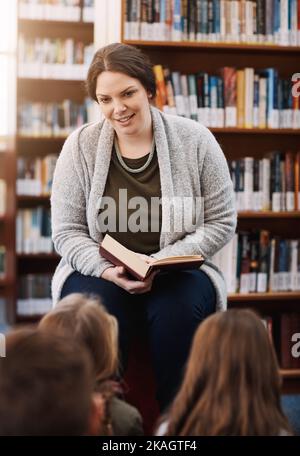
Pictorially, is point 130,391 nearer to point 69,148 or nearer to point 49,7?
point 69,148

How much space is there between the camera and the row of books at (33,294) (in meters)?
3.97

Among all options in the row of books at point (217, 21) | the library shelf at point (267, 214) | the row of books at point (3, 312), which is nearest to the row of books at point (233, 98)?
the row of books at point (217, 21)

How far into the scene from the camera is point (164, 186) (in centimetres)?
190

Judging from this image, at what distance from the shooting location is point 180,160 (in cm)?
192

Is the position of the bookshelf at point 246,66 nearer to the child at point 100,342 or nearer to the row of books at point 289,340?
the row of books at point 289,340

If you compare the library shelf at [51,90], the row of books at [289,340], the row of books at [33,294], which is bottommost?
the row of books at [33,294]

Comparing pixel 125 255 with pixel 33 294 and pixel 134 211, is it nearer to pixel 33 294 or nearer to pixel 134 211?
pixel 134 211

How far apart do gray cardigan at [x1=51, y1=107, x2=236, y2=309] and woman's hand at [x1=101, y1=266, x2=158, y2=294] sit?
0.13 metres

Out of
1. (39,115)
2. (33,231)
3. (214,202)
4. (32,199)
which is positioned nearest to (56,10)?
(39,115)

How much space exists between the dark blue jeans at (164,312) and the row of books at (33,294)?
7.28 ft

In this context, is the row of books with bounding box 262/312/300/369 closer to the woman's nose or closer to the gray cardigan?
the gray cardigan

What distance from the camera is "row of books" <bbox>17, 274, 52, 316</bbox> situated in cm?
397

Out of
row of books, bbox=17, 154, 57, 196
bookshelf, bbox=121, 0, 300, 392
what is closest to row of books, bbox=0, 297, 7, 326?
row of books, bbox=17, 154, 57, 196

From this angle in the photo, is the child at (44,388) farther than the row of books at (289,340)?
No
